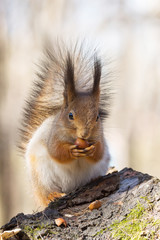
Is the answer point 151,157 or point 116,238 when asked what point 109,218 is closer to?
point 116,238

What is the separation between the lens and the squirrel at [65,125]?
202cm

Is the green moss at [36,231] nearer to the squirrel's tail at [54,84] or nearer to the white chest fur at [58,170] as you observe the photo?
the white chest fur at [58,170]

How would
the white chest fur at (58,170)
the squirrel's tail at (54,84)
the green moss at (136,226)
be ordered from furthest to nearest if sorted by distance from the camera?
the squirrel's tail at (54,84)
the white chest fur at (58,170)
the green moss at (136,226)

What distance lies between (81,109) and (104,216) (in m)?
0.69

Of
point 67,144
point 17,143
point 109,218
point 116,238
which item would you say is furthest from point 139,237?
point 17,143

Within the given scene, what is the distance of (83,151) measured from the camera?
6.48 feet

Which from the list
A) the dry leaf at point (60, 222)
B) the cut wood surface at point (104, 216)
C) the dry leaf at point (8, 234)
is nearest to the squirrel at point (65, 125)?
the cut wood surface at point (104, 216)

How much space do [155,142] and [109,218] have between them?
4.94 meters

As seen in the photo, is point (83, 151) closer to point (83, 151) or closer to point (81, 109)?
point (83, 151)

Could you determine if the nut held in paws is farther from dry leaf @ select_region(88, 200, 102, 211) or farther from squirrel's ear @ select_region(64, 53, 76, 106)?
dry leaf @ select_region(88, 200, 102, 211)

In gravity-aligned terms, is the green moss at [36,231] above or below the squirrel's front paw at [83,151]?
below

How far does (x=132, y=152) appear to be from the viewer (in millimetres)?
6547

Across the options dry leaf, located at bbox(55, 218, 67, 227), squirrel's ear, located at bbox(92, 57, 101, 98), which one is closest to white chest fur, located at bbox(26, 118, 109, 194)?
squirrel's ear, located at bbox(92, 57, 101, 98)

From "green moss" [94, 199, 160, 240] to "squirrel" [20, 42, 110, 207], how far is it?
0.57m
